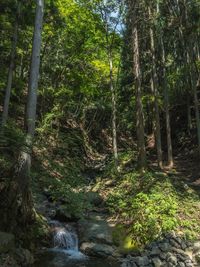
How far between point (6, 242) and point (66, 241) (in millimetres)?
2796

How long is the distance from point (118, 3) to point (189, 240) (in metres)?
13.8

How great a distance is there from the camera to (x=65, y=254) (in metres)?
10.4

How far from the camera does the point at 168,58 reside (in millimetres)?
32438

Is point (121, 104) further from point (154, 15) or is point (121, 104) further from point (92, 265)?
point (92, 265)

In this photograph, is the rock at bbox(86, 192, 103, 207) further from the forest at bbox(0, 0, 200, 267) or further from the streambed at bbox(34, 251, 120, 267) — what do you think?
the streambed at bbox(34, 251, 120, 267)

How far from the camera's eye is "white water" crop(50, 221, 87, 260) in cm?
1049

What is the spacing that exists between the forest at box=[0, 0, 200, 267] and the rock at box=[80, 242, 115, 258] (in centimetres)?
4

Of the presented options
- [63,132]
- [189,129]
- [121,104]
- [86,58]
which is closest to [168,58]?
[121,104]

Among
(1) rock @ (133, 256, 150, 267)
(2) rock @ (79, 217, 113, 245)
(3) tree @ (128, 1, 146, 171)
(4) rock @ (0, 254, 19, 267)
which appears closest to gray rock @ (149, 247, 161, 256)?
(1) rock @ (133, 256, 150, 267)

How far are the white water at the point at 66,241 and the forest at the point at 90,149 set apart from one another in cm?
3

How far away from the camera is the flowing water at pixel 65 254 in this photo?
378 inches

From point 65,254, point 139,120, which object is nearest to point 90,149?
point 139,120

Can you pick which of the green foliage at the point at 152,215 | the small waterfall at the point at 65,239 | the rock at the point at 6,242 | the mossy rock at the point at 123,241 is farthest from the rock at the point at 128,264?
the rock at the point at 6,242

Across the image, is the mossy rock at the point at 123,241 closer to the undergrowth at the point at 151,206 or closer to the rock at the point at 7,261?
the undergrowth at the point at 151,206
